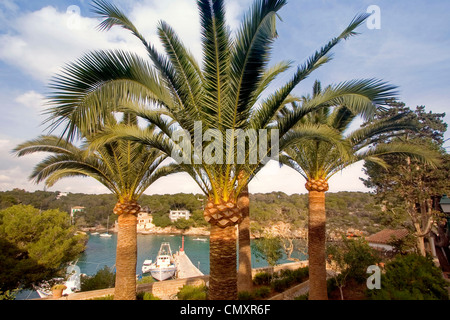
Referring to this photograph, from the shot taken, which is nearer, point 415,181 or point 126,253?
point 126,253

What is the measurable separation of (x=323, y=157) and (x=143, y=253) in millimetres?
39940

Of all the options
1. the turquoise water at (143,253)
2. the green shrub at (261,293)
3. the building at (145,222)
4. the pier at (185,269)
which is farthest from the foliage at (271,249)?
the building at (145,222)

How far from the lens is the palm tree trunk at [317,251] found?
726cm

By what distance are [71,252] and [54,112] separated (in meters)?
15.1

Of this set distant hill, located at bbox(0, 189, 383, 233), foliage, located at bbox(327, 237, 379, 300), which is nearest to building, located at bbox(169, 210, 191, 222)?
distant hill, located at bbox(0, 189, 383, 233)

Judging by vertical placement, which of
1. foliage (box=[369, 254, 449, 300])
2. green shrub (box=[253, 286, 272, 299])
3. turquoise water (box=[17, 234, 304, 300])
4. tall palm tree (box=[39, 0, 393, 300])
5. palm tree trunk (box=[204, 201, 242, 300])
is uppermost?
tall palm tree (box=[39, 0, 393, 300])

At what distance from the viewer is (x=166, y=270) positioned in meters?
27.8

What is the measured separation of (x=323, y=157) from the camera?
7625 millimetres

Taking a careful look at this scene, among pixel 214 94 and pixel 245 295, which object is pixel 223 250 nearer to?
pixel 214 94

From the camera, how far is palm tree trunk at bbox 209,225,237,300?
171 inches

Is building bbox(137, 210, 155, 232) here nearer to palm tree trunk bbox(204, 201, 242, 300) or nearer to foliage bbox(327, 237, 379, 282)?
foliage bbox(327, 237, 379, 282)

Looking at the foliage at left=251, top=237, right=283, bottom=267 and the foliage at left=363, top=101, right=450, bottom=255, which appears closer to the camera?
the foliage at left=363, top=101, right=450, bottom=255

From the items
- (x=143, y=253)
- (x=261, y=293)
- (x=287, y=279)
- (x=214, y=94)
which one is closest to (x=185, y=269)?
(x=143, y=253)
